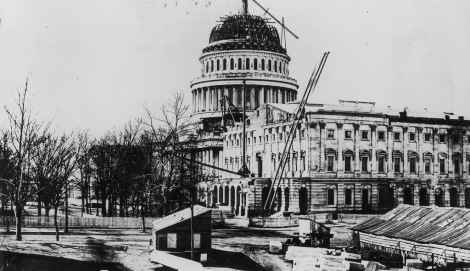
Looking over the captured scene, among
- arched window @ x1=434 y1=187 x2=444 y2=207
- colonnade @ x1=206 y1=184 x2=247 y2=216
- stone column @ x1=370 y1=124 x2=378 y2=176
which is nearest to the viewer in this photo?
stone column @ x1=370 y1=124 x2=378 y2=176

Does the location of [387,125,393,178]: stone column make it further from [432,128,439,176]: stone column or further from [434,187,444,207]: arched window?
[434,187,444,207]: arched window

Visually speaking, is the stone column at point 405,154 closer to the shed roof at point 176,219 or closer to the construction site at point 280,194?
the construction site at point 280,194

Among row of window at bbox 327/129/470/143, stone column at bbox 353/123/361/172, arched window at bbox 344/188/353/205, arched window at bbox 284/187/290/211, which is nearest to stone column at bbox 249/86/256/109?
row of window at bbox 327/129/470/143

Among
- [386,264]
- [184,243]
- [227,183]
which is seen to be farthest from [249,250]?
[227,183]

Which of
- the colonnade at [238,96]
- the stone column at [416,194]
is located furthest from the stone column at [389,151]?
the colonnade at [238,96]

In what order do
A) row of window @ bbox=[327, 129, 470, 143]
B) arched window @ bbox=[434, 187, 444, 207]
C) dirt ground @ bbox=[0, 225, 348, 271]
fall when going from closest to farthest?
1. dirt ground @ bbox=[0, 225, 348, 271]
2. row of window @ bbox=[327, 129, 470, 143]
3. arched window @ bbox=[434, 187, 444, 207]

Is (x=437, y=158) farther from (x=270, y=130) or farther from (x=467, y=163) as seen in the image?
(x=270, y=130)

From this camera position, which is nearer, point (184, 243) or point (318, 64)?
point (184, 243)

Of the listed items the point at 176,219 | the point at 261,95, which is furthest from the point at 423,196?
the point at 176,219
